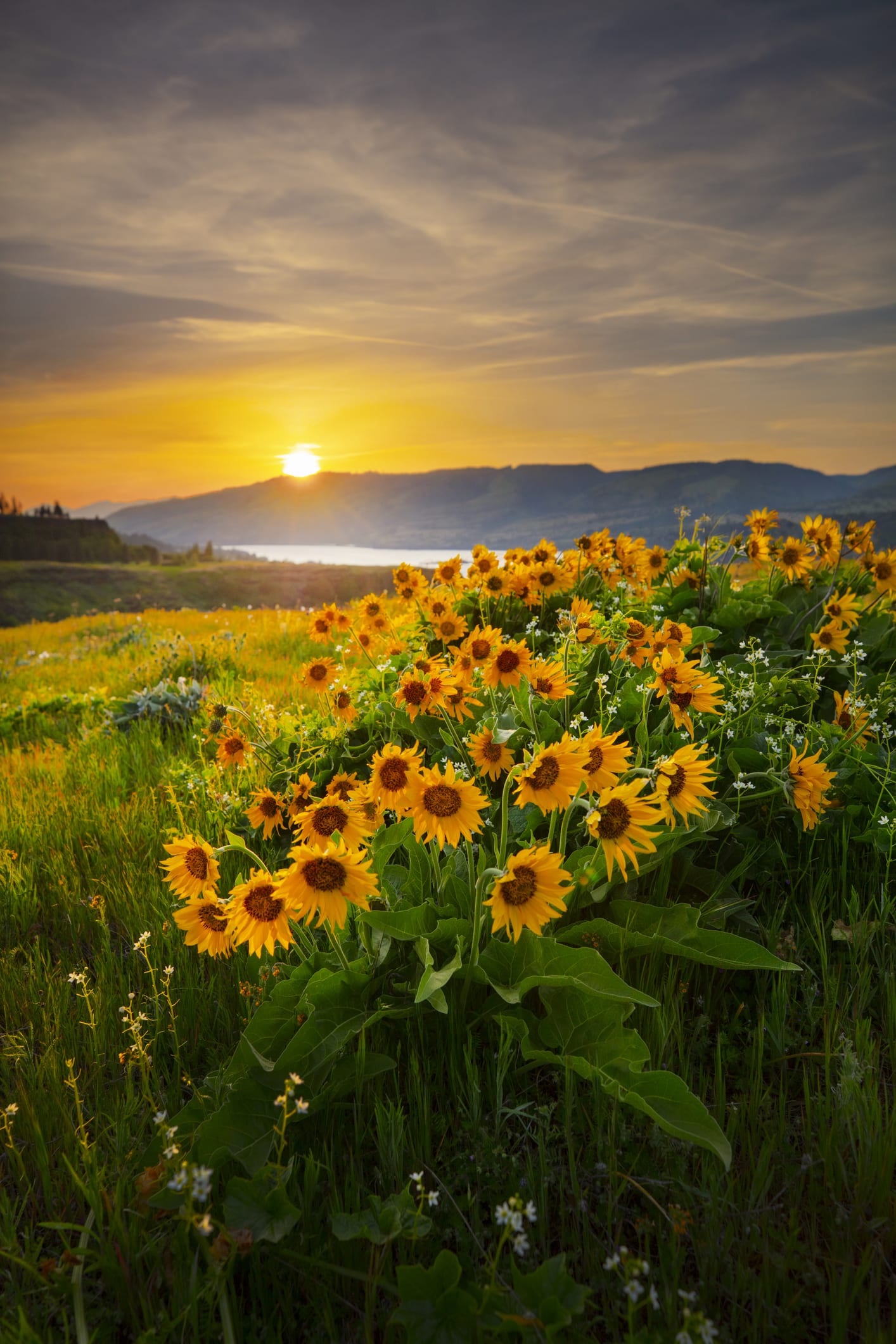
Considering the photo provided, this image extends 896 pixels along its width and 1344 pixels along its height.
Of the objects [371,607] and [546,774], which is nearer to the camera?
[546,774]

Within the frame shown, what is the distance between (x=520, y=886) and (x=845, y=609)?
9.19ft

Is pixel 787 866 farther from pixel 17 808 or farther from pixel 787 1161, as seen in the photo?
pixel 17 808

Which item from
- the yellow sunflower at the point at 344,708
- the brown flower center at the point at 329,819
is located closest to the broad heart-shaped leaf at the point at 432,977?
the brown flower center at the point at 329,819

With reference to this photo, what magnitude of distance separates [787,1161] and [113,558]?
7408 centimetres

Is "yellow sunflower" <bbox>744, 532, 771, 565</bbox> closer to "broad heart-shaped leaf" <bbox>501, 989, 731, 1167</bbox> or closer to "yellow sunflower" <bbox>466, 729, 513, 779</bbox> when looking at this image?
"yellow sunflower" <bbox>466, 729, 513, 779</bbox>

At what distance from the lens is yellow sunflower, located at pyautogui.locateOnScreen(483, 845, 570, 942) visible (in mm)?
1588

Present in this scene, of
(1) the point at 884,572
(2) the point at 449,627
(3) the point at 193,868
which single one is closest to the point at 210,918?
(3) the point at 193,868

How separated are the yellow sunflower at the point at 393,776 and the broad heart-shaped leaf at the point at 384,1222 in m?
0.80

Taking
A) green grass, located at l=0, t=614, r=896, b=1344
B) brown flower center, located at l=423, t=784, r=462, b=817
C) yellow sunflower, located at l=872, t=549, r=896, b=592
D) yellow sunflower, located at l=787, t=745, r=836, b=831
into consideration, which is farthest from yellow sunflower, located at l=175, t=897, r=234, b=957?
yellow sunflower, located at l=872, t=549, r=896, b=592

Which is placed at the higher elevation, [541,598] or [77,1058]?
[541,598]

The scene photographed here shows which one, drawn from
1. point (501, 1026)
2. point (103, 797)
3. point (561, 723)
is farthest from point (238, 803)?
point (501, 1026)

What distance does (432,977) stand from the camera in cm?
169

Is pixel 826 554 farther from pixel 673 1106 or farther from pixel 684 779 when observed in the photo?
pixel 673 1106

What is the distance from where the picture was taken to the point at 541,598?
4.23 meters
